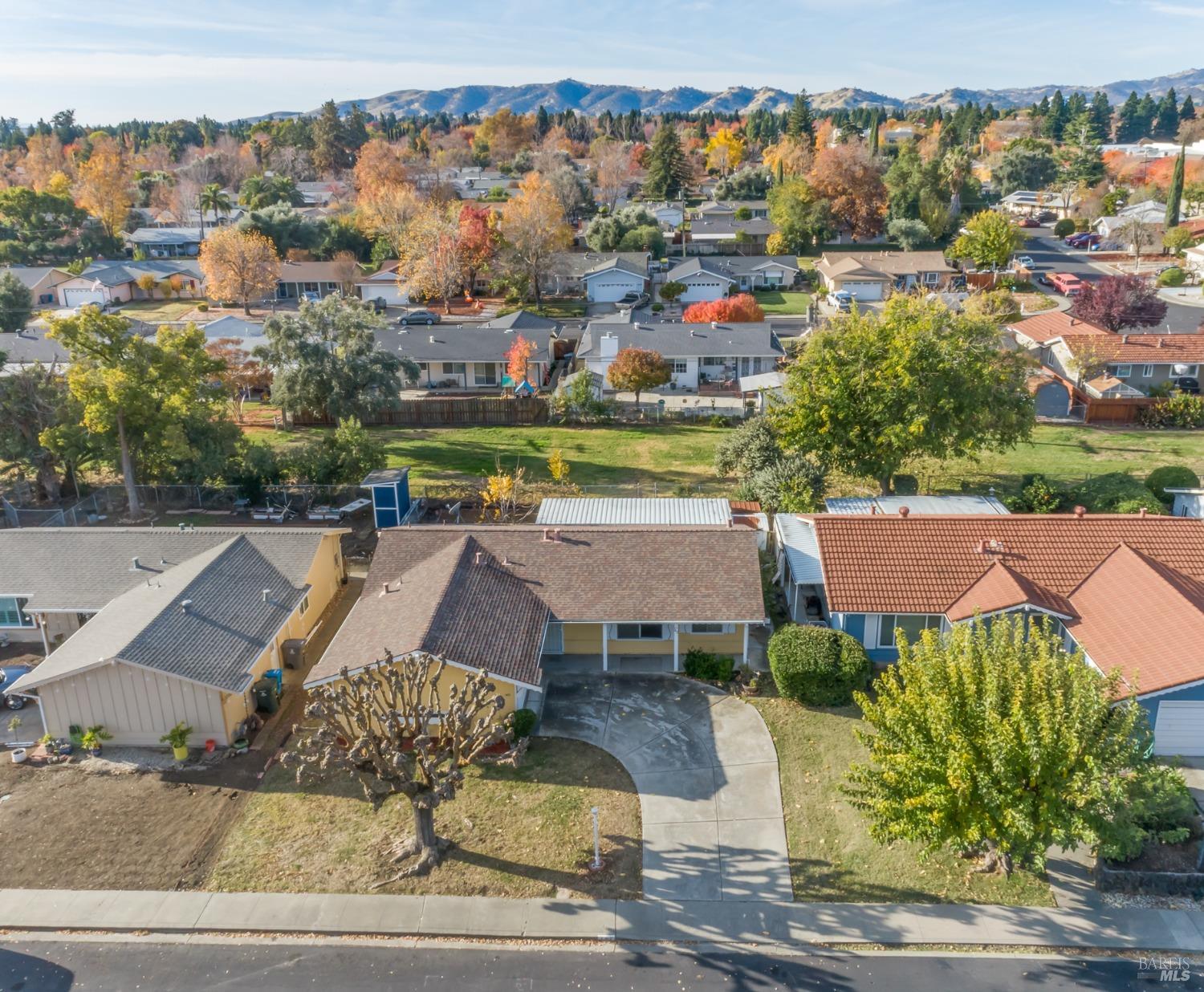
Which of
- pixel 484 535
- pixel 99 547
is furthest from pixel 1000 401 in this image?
pixel 99 547

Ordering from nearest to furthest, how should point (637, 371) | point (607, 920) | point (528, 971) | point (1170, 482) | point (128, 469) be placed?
point (528, 971), point (607, 920), point (1170, 482), point (128, 469), point (637, 371)

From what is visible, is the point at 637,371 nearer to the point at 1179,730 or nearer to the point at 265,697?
the point at 265,697

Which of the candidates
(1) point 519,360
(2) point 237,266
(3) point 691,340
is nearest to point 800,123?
(2) point 237,266

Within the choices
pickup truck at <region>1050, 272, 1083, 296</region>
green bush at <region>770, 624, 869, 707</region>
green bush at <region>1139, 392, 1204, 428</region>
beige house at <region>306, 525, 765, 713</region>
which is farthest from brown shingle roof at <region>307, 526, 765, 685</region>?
pickup truck at <region>1050, 272, 1083, 296</region>

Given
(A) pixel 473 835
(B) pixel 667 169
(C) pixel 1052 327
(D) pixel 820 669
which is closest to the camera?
(A) pixel 473 835

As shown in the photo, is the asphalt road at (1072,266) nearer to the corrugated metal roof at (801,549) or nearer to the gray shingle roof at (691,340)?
the gray shingle roof at (691,340)

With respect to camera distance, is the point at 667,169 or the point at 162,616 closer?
the point at 162,616

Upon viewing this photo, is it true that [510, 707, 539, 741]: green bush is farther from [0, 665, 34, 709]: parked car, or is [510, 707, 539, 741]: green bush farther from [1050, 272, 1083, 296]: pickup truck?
[1050, 272, 1083, 296]: pickup truck

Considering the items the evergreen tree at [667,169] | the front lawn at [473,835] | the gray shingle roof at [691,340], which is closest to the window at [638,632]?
the front lawn at [473,835]
